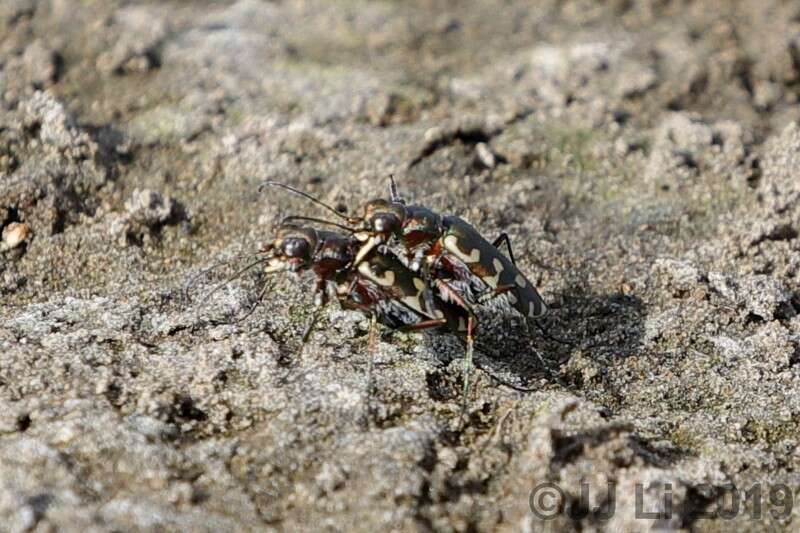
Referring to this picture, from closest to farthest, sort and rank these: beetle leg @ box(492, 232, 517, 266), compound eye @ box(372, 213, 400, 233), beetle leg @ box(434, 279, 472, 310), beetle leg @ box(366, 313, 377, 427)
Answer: beetle leg @ box(366, 313, 377, 427) → beetle leg @ box(434, 279, 472, 310) → compound eye @ box(372, 213, 400, 233) → beetle leg @ box(492, 232, 517, 266)

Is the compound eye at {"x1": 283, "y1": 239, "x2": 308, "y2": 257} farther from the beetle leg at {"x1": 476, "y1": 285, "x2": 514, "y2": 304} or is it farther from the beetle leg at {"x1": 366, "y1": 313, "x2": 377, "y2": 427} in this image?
the beetle leg at {"x1": 476, "y1": 285, "x2": 514, "y2": 304}

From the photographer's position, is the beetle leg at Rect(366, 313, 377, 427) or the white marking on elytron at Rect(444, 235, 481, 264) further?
the white marking on elytron at Rect(444, 235, 481, 264)

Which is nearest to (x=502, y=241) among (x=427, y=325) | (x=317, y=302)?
(x=427, y=325)

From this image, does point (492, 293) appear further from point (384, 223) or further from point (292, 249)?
point (292, 249)

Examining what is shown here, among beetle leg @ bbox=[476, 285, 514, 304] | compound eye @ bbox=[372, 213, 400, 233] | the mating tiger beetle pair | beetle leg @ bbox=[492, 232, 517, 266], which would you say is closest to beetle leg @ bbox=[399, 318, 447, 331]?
the mating tiger beetle pair

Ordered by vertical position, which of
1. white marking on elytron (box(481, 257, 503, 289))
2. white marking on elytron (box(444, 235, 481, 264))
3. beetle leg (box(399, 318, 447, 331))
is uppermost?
white marking on elytron (box(444, 235, 481, 264))

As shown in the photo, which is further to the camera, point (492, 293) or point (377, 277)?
point (492, 293)
